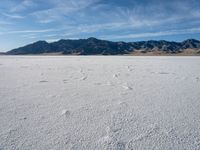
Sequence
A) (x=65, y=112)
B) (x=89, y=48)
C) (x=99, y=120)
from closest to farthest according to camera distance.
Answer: (x=99, y=120) < (x=65, y=112) < (x=89, y=48)

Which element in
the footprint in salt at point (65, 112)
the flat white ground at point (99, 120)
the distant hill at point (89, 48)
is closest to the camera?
the flat white ground at point (99, 120)

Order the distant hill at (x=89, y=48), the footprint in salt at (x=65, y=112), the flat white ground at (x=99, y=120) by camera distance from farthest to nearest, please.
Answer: the distant hill at (x=89, y=48) → the footprint in salt at (x=65, y=112) → the flat white ground at (x=99, y=120)

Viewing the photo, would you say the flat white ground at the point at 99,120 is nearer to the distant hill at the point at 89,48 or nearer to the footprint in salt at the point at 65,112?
the footprint in salt at the point at 65,112

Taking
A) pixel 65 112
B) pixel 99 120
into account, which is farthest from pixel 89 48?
pixel 99 120

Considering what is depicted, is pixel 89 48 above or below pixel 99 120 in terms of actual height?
above

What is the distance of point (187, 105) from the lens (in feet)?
10.6

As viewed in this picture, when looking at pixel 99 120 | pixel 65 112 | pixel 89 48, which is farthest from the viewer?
pixel 89 48

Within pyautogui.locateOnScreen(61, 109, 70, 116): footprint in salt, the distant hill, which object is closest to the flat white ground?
pyautogui.locateOnScreen(61, 109, 70, 116): footprint in salt

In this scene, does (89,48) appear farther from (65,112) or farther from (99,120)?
(99,120)

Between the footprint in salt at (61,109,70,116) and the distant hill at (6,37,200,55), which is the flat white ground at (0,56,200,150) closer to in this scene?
the footprint in salt at (61,109,70,116)

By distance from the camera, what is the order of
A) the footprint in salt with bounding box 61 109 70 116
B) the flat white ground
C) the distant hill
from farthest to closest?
the distant hill, the footprint in salt with bounding box 61 109 70 116, the flat white ground

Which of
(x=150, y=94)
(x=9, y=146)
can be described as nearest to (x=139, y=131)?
(x=9, y=146)

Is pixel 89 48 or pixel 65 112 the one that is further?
pixel 89 48

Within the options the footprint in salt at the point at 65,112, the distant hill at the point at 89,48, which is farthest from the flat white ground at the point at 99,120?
the distant hill at the point at 89,48
